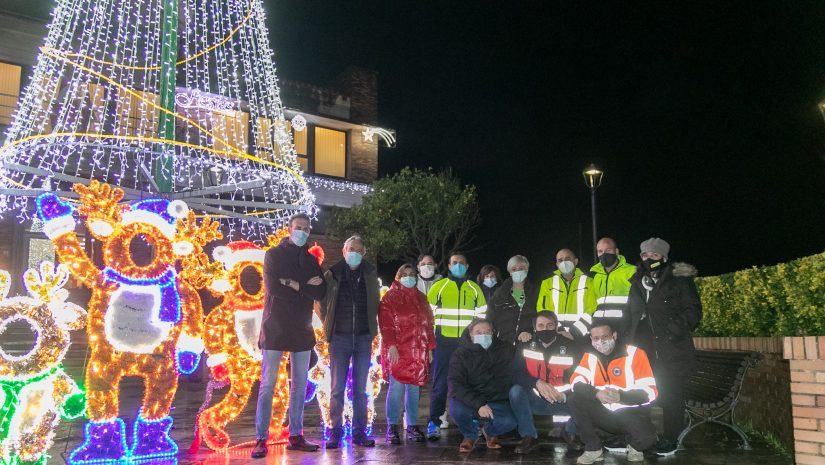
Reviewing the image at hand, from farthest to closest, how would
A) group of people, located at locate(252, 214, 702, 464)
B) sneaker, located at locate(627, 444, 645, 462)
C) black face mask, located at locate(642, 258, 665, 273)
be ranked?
black face mask, located at locate(642, 258, 665, 273) < group of people, located at locate(252, 214, 702, 464) < sneaker, located at locate(627, 444, 645, 462)

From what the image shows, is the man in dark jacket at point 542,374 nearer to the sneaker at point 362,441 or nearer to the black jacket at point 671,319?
the black jacket at point 671,319

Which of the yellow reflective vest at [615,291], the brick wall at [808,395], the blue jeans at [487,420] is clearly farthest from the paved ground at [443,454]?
the yellow reflective vest at [615,291]

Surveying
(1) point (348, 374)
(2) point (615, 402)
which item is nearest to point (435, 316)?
(1) point (348, 374)

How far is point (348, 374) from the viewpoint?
6.81m

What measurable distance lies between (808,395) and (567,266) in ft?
9.73

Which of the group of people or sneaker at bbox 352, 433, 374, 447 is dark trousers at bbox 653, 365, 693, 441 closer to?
the group of people

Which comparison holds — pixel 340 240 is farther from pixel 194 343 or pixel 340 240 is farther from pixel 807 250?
pixel 807 250

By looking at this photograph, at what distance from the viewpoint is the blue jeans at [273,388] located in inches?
243

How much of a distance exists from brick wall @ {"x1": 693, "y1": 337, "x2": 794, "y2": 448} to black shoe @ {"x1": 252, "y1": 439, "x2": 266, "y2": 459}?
4.66 meters

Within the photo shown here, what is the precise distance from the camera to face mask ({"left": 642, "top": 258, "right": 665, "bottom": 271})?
20.9 ft

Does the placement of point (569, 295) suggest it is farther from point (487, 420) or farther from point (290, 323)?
point (290, 323)

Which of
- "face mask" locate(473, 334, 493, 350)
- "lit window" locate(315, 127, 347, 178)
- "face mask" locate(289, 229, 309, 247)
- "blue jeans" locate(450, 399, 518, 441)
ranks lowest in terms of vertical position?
"blue jeans" locate(450, 399, 518, 441)

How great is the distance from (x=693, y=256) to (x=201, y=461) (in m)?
24.3

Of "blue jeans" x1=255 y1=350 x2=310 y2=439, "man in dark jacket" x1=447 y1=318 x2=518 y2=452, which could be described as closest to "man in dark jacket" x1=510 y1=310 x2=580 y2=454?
"man in dark jacket" x1=447 y1=318 x2=518 y2=452
